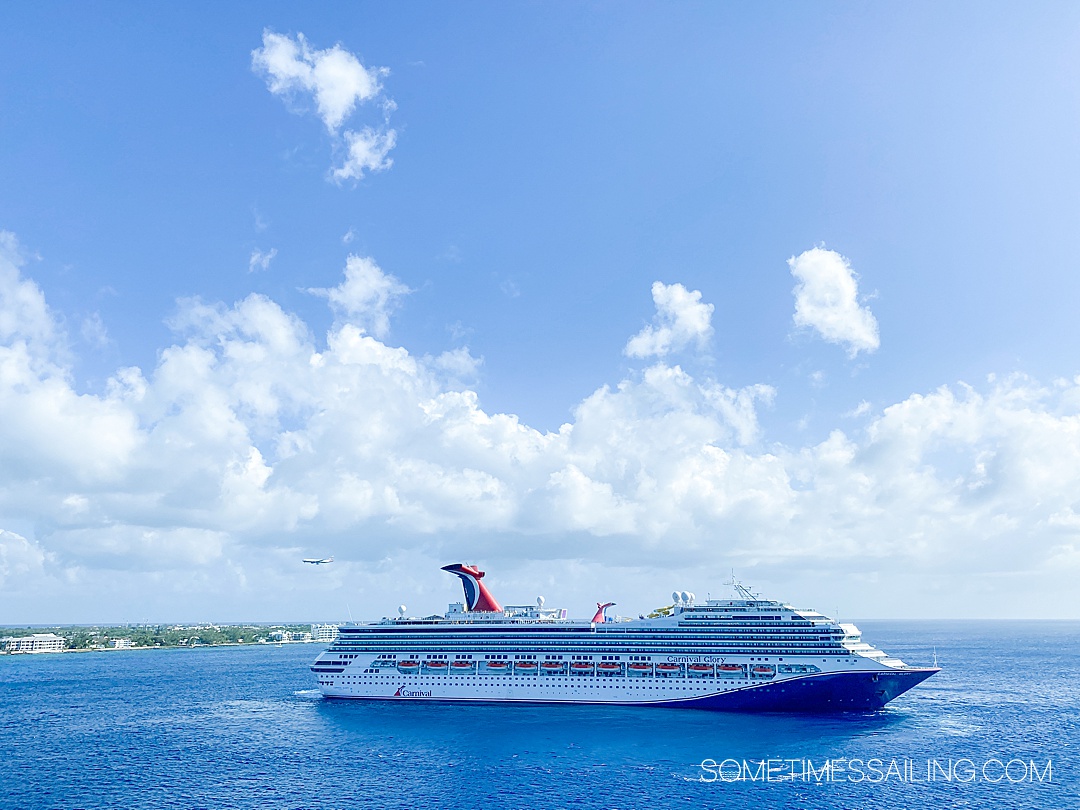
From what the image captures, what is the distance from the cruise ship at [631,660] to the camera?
2931 inches

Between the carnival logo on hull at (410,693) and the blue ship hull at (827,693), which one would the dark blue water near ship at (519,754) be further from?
the blue ship hull at (827,693)

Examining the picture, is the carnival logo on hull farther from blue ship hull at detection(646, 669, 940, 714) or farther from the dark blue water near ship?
blue ship hull at detection(646, 669, 940, 714)


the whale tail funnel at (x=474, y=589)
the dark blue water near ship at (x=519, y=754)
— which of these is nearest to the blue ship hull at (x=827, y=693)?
the dark blue water near ship at (x=519, y=754)

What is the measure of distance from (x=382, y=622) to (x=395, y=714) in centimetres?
1311

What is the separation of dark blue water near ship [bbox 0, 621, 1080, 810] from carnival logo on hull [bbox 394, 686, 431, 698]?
1.02m

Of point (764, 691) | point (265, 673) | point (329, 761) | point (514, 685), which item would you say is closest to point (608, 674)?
point (514, 685)

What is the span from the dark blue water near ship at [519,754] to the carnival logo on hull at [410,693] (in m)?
1.02

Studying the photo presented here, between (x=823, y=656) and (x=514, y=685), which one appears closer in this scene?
(x=823, y=656)

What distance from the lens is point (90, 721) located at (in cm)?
8019

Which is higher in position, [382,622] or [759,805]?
[382,622]

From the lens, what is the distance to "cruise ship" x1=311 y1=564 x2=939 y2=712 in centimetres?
7444

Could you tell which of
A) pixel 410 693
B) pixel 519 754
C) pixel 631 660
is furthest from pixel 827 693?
pixel 410 693

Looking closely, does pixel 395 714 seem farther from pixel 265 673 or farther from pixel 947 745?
pixel 265 673

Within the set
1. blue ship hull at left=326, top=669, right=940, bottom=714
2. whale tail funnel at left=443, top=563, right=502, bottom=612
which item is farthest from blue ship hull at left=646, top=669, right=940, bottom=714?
whale tail funnel at left=443, top=563, right=502, bottom=612
